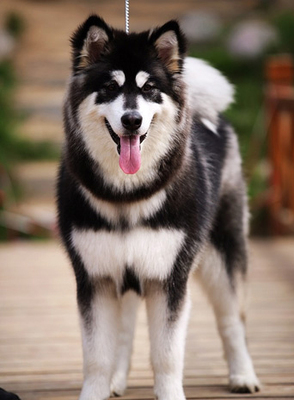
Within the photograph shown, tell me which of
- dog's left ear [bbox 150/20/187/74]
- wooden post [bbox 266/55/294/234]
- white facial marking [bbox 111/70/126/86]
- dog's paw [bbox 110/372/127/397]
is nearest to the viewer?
white facial marking [bbox 111/70/126/86]

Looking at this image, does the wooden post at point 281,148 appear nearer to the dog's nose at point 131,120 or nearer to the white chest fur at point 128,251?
the white chest fur at point 128,251

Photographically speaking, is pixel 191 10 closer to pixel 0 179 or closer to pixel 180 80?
pixel 0 179

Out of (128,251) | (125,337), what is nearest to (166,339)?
(128,251)

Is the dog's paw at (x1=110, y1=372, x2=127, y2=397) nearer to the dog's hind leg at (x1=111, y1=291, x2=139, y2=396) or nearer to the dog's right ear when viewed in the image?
the dog's hind leg at (x1=111, y1=291, x2=139, y2=396)

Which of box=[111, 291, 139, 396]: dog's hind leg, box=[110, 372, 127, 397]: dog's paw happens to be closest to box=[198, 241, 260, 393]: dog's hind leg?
box=[111, 291, 139, 396]: dog's hind leg

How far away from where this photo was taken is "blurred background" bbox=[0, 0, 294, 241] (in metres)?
6.33

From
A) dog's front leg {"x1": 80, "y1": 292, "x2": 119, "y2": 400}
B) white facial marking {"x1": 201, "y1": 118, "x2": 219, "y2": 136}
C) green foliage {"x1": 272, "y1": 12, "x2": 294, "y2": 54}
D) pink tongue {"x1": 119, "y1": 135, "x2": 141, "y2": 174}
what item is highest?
pink tongue {"x1": 119, "y1": 135, "x2": 141, "y2": 174}

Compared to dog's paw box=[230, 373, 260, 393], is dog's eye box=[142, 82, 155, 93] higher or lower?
higher

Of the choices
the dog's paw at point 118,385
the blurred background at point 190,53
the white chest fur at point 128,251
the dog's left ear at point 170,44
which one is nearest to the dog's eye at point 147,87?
the dog's left ear at point 170,44

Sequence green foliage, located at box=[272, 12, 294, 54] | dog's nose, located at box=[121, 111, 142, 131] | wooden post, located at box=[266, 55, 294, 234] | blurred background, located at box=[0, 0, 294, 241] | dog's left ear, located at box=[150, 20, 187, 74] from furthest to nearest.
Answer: green foliage, located at box=[272, 12, 294, 54] < blurred background, located at box=[0, 0, 294, 241] < wooden post, located at box=[266, 55, 294, 234] < dog's left ear, located at box=[150, 20, 187, 74] < dog's nose, located at box=[121, 111, 142, 131]

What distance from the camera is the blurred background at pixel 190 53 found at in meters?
6.33

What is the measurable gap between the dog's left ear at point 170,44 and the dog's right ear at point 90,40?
16 centimetres

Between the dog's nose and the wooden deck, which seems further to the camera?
the wooden deck

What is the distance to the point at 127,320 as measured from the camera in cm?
293
